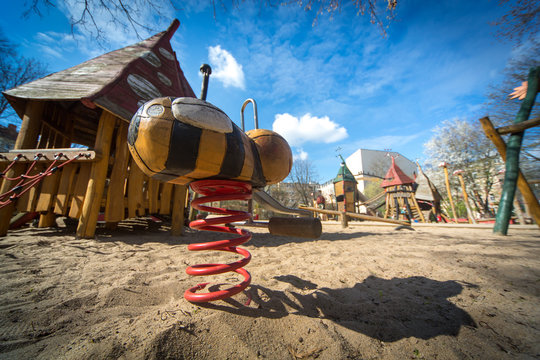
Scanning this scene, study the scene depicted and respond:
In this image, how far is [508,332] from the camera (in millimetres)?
956

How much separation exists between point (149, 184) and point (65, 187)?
3.83 feet

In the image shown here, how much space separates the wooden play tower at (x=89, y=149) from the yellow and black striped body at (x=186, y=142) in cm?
282

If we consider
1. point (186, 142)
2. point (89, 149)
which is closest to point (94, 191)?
point (89, 149)

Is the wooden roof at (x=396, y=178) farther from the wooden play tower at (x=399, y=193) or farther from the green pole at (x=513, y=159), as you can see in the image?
the green pole at (x=513, y=159)

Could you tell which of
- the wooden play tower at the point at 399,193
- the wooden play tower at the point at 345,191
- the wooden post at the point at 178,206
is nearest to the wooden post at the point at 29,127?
the wooden post at the point at 178,206

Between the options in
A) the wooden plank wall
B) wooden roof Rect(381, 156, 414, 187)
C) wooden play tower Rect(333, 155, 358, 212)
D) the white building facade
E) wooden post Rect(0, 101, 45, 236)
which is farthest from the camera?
the white building facade

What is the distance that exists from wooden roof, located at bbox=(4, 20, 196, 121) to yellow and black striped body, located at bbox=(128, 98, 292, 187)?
283 centimetres

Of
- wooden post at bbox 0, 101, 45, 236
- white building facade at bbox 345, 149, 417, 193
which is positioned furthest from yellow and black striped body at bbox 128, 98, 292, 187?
white building facade at bbox 345, 149, 417, 193

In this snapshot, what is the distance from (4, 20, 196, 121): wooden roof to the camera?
2.87m

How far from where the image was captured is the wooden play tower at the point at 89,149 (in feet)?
9.43

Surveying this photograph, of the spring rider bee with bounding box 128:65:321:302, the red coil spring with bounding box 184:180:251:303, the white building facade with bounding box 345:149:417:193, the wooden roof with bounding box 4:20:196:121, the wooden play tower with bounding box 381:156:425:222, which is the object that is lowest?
A: the red coil spring with bounding box 184:180:251:303

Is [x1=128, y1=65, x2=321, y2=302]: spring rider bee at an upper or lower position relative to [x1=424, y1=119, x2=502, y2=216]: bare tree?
lower

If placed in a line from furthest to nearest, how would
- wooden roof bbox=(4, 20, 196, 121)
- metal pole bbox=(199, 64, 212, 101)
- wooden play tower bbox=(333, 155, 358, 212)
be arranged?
wooden play tower bbox=(333, 155, 358, 212) < wooden roof bbox=(4, 20, 196, 121) < metal pole bbox=(199, 64, 212, 101)

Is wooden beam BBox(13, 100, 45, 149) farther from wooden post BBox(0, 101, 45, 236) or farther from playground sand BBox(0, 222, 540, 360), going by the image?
playground sand BBox(0, 222, 540, 360)
